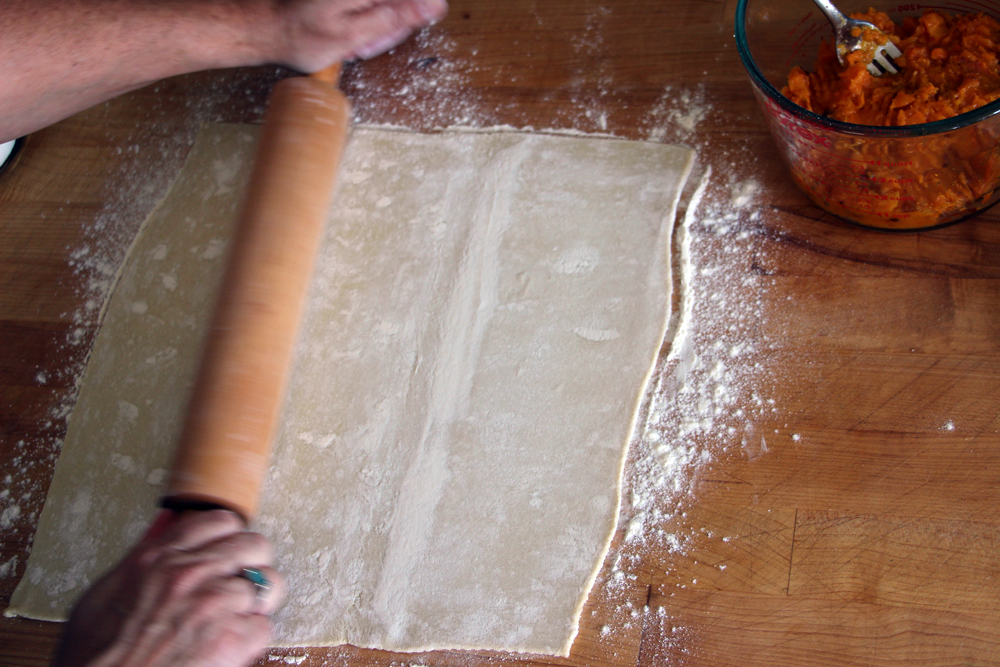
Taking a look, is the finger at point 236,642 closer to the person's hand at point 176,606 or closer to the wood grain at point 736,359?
the person's hand at point 176,606

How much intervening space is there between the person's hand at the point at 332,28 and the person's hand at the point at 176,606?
2.54 ft

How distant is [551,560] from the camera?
3.22 feet

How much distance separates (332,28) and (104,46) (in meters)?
0.36

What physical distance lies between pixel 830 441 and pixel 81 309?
1.21 metres

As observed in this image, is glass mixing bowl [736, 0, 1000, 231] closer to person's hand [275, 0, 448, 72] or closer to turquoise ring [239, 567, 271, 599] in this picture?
person's hand [275, 0, 448, 72]

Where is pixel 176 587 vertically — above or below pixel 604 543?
above

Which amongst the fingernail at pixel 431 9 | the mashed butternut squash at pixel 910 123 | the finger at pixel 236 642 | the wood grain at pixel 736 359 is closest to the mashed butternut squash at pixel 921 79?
the mashed butternut squash at pixel 910 123

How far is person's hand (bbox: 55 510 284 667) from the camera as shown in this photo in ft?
2.81

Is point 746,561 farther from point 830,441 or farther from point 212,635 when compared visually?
point 212,635

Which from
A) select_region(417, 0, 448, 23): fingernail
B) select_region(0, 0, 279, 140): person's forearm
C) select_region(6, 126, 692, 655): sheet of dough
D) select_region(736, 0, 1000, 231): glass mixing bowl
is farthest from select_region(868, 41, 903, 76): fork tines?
select_region(0, 0, 279, 140): person's forearm

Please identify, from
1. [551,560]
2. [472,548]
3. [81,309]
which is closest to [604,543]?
[551,560]

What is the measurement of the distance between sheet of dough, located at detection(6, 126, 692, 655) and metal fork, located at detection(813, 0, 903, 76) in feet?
0.88

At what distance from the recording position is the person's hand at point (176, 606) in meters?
0.86

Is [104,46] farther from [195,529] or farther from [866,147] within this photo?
[866,147]
